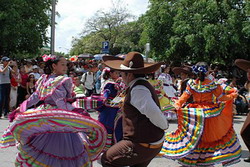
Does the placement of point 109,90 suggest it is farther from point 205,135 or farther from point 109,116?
point 205,135

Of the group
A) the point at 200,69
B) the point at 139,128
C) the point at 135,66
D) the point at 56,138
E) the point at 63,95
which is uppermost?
the point at 135,66

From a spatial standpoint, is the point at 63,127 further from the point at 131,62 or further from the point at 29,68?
the point at 29,68

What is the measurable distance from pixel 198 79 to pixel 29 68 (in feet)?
27.0

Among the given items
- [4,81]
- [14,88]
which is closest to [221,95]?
[4,81]

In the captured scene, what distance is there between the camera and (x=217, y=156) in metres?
4.81

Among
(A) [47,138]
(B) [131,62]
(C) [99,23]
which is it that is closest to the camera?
(B) [131,62]

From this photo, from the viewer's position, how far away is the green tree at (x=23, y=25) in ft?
67.8

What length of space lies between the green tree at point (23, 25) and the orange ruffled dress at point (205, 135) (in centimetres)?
1756

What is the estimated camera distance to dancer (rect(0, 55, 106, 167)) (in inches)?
126

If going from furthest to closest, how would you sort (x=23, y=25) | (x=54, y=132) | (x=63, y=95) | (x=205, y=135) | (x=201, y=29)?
(x=23, y=25) → (x=201, y=29) → (x=205, y=135) → (x=63, y=95) → (x=54, y=132)

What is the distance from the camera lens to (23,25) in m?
21.3

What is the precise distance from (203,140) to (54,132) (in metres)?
2.49

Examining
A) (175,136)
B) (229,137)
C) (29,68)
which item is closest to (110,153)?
(175,136)

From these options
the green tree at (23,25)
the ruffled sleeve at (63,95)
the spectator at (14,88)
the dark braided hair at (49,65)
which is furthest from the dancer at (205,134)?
the green tree at (23,25)
